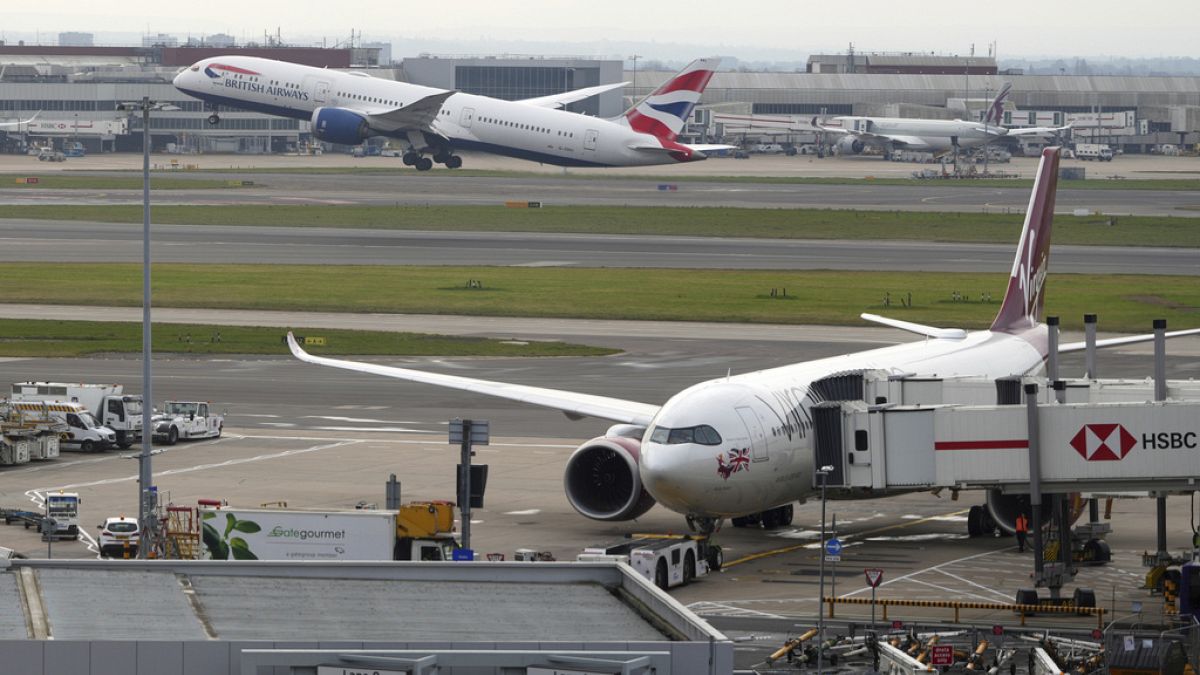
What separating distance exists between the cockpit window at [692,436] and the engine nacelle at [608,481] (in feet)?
12.2

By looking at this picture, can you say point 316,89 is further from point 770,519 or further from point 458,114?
point 770,519

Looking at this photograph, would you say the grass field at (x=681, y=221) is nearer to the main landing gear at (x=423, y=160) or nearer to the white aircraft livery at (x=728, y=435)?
the main landing gear at (x=423, y=160)

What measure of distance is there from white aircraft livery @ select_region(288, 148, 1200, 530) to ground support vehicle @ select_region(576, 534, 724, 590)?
96 cm

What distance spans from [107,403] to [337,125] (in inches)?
3872

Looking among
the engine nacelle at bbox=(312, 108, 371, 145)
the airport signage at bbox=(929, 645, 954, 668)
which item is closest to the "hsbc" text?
the airport signage at bbox=(929, 645, 954, 668)

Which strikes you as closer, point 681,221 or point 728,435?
point 728,435

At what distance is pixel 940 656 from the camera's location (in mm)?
36719

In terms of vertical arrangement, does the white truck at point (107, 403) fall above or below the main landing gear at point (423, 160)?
below

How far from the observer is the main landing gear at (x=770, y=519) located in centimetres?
5503

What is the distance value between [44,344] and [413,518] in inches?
1919

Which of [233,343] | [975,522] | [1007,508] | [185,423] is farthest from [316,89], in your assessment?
[1007,508]

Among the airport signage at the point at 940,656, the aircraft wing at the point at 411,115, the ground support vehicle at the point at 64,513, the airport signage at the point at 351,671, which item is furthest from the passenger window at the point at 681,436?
the aircraft wing at the point at 411,115

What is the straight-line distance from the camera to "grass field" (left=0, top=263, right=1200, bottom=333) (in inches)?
4141

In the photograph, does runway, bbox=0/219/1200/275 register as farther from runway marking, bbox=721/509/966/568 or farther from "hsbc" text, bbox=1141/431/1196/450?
"hsbc" text, bbox=1141/431/1196/450
